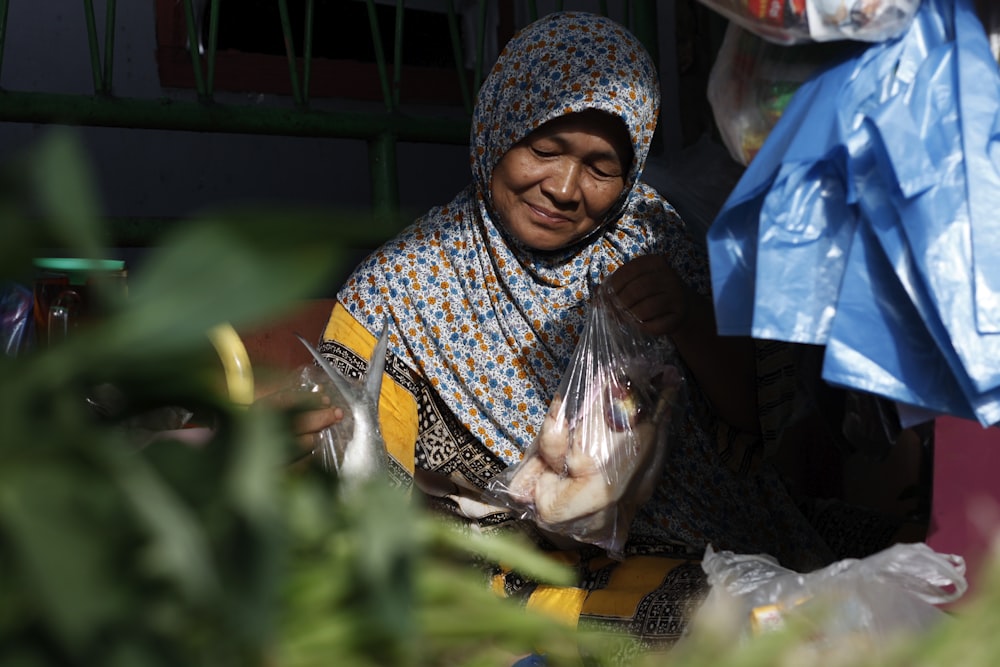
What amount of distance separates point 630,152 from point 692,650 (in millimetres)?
1493

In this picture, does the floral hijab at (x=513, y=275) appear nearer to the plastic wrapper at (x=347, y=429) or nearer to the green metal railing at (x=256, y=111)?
the plastic wrapper at (x=347, y=429)

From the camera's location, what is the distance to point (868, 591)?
1130 millimetres

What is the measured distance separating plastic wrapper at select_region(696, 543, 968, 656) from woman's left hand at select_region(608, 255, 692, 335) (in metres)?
0.45

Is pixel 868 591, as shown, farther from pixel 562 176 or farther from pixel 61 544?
pixel 61 544

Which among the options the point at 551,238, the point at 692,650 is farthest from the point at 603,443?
the point at 692,650

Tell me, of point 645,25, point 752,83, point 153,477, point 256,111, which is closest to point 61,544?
point 153,477

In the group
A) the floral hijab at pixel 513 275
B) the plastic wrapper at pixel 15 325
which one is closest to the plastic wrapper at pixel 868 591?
the floral hijab at pixel 513 275

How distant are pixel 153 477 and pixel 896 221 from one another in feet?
2.74

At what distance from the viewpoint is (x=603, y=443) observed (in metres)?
1.51

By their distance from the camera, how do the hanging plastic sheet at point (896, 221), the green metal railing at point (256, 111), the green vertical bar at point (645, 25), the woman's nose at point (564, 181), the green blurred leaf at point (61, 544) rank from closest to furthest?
the green blurred leaf at point (61, 544) < the hanging plastic sheet at point (896, 221) < the woman's nose at point (564, 181) < the green metal railing at point (256, 111) < the green vertical bar at point (645, 25)

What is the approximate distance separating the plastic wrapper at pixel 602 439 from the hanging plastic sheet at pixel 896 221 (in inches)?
20.6

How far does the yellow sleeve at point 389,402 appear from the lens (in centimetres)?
177

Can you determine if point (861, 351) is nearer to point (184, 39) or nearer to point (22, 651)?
point (22, 651)

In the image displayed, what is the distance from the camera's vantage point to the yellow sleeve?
1.77 meters
